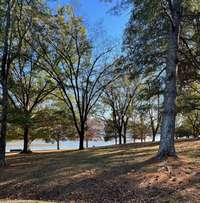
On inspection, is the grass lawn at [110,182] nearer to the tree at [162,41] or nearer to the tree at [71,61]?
the tree at [162,41]

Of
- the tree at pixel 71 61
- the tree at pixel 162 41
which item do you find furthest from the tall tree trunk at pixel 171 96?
the tree at pixel 71 61

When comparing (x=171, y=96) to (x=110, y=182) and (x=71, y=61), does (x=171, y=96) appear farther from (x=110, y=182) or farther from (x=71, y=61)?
(x=71, y=61)

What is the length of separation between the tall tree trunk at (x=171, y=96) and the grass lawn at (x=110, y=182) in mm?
577

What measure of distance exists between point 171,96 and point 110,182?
162 inches

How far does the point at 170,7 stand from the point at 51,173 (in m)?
7.50

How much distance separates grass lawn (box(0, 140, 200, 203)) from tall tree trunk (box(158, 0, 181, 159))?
577 mm

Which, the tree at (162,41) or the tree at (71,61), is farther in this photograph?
the tree at (71,61)

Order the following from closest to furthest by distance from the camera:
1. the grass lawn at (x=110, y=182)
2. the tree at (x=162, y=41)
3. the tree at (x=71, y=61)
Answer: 1. the grass lawn at (x=110, y=182)
2. the tree at (x=162, y=41)
3. the tree at (x=71, y=61)

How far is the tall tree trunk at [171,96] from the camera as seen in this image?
10805 mm

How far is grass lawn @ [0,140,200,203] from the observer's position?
7.67m

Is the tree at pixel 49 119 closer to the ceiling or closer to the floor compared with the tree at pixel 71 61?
closer to the floor

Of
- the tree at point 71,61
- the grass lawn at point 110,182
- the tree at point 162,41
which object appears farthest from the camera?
the tree at point 71,61

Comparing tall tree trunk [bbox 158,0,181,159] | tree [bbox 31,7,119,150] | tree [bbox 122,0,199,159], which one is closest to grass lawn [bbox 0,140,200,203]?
tall tree trunk [bbox 158,0,181,159]

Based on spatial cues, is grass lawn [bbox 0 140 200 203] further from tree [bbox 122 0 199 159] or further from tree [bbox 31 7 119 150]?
tree [bbox 31 7 119 150]
